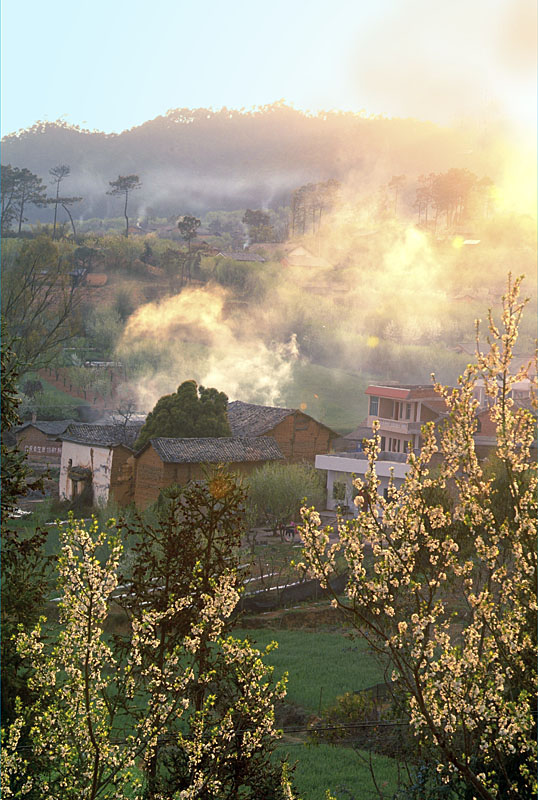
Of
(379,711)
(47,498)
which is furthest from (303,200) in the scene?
(379,711)

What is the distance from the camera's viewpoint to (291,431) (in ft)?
143

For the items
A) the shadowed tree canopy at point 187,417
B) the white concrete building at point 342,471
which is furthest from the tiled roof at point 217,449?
the white concrete building at point 342,471

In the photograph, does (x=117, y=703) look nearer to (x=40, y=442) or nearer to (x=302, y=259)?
(x=40, y=442)

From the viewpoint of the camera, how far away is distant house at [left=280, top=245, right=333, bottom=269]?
132750 millimetres

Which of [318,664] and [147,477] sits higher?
[147,477]

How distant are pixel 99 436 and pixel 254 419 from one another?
8.00 meters

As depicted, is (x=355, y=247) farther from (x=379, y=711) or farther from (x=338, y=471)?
(x=379, y=711)

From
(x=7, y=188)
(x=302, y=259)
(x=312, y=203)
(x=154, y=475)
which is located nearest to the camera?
(x=154, y=475)

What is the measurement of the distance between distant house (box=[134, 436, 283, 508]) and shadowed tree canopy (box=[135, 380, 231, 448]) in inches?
114

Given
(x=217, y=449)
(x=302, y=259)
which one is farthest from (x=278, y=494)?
(x=302, y=259)

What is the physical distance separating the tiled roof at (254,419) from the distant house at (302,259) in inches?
3332

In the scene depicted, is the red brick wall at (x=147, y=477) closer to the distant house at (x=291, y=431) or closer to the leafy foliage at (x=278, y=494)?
the leafy foliage at (x=278, y=494)

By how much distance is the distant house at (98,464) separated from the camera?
126ft

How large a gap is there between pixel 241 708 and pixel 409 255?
444ft
